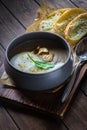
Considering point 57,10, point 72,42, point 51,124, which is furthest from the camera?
point 57,10

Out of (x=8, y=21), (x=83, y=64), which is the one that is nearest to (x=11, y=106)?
(x=83, y=64)

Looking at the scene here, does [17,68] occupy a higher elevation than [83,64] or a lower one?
higher

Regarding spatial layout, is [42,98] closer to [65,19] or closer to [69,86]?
[69,86]

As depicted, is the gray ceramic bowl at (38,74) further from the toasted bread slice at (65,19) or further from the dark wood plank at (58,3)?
the dark wood plank at (58,3)

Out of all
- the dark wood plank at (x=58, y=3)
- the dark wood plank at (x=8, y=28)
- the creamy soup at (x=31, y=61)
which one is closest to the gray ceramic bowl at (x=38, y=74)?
the creamy soup at (x=31, y=61)

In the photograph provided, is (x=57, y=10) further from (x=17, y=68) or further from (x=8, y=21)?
(x=17, y=68)

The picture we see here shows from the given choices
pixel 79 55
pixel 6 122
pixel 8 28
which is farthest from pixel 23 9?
pixel 6 122

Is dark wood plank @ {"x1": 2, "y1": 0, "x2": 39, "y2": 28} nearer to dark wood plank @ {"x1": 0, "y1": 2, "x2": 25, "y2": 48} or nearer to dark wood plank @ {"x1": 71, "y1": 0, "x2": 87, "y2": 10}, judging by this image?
dark wood plank @ {"x1": 0, "y1": 2, "x2": 25, "y2": 48}
